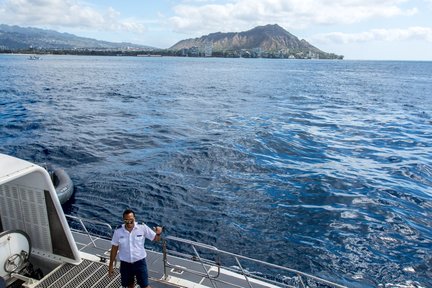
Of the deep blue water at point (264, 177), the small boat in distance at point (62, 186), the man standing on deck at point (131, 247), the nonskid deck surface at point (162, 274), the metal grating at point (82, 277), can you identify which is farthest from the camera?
the small boat in distance at point (62, 186)

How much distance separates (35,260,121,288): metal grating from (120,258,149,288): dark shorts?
87 cm

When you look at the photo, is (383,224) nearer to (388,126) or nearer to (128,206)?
(128,206)

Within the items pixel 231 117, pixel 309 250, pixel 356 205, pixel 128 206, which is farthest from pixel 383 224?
pixel 231 117

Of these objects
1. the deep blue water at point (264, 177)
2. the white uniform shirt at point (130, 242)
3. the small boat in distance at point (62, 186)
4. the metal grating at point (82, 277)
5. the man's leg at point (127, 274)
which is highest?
the white uniform shirt at point (130, 242)

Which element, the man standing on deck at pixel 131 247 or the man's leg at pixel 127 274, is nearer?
the man standing on deck at pixel 131 247

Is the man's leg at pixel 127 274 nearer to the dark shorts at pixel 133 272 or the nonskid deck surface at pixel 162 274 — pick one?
the dark shorts at pixel 133 272

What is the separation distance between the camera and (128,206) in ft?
62.1

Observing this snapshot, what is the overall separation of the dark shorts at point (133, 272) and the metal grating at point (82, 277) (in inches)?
34.3

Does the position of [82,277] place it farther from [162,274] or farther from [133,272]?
[162,274]

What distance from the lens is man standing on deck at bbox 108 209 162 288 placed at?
7.98m

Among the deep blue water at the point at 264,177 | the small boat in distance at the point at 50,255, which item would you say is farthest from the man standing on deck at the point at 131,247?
the deep blue water at the point at 264,177

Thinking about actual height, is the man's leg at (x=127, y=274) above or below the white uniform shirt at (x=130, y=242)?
below

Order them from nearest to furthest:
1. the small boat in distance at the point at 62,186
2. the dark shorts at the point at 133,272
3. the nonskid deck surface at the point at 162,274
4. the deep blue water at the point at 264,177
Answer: the dark shorts at the point at 133,272
the nonskid deck surface at the point at 162,274
the deep blue water at the point at 264,177
the small boat in distance at the point at 62,186

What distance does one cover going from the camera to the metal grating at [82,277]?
8.91 metres
